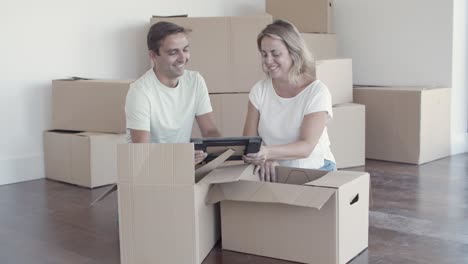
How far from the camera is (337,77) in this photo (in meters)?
4.25

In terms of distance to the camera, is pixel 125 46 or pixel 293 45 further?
pixel 125 46

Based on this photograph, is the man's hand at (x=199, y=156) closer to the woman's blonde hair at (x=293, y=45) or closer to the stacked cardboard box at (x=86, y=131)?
the woman's blonde hair at (x=293, y=45)

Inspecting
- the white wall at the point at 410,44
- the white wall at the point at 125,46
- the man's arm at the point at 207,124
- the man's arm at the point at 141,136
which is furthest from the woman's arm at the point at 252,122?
the white wall at the point at 410,44

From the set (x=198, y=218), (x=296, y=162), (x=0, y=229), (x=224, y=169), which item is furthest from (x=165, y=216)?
(x=0, y=229)

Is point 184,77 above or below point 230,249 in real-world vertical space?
above

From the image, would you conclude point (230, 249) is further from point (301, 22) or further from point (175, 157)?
point (301, 22)

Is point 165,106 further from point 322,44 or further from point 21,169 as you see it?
point 322,44

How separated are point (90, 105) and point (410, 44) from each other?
2.37 meters

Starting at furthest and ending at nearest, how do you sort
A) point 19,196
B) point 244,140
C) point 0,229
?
point 19,196 → point 0,229 → point 244,140

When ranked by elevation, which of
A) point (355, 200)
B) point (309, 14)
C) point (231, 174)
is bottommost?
point (355, 200)

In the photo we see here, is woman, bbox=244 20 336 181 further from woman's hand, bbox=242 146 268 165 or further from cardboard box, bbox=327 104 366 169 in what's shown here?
cardboard box, bbox=327 104 366 169

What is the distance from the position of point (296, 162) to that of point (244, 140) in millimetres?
293

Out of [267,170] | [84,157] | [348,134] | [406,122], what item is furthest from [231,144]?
[406,122]

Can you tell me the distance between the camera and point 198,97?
261 cm
